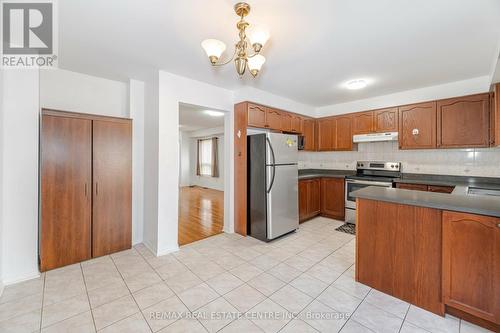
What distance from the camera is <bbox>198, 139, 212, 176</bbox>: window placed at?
28.8ft

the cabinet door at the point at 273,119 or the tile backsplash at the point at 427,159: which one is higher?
the cabinet door at the point at 273,119

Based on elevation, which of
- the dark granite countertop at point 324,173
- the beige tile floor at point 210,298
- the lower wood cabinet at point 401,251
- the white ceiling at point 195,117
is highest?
the white ceiling at point 195,117

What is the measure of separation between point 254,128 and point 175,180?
5.33 ft

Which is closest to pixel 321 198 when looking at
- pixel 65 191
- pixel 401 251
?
pixel 401 251

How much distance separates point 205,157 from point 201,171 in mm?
652

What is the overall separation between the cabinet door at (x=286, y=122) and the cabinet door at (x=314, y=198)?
1192 mm

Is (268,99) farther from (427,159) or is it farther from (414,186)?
(427,159)

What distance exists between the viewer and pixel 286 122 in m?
4.23

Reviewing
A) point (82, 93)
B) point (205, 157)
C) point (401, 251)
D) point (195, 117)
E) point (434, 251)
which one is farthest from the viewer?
point (205, 157)

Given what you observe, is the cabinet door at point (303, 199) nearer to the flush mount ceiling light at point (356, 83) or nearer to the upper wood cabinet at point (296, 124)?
the upper wood cabinet at point (296, 124)

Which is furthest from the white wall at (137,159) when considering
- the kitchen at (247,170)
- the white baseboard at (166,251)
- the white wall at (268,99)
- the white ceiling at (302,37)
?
the white wall at (268,99)

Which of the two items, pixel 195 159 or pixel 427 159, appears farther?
pixel 195 159

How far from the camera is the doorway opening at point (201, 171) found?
4461 mm

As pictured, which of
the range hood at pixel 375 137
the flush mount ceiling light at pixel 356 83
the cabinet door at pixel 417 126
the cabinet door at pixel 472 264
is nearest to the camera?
the cabinet door at pixel 472 264
